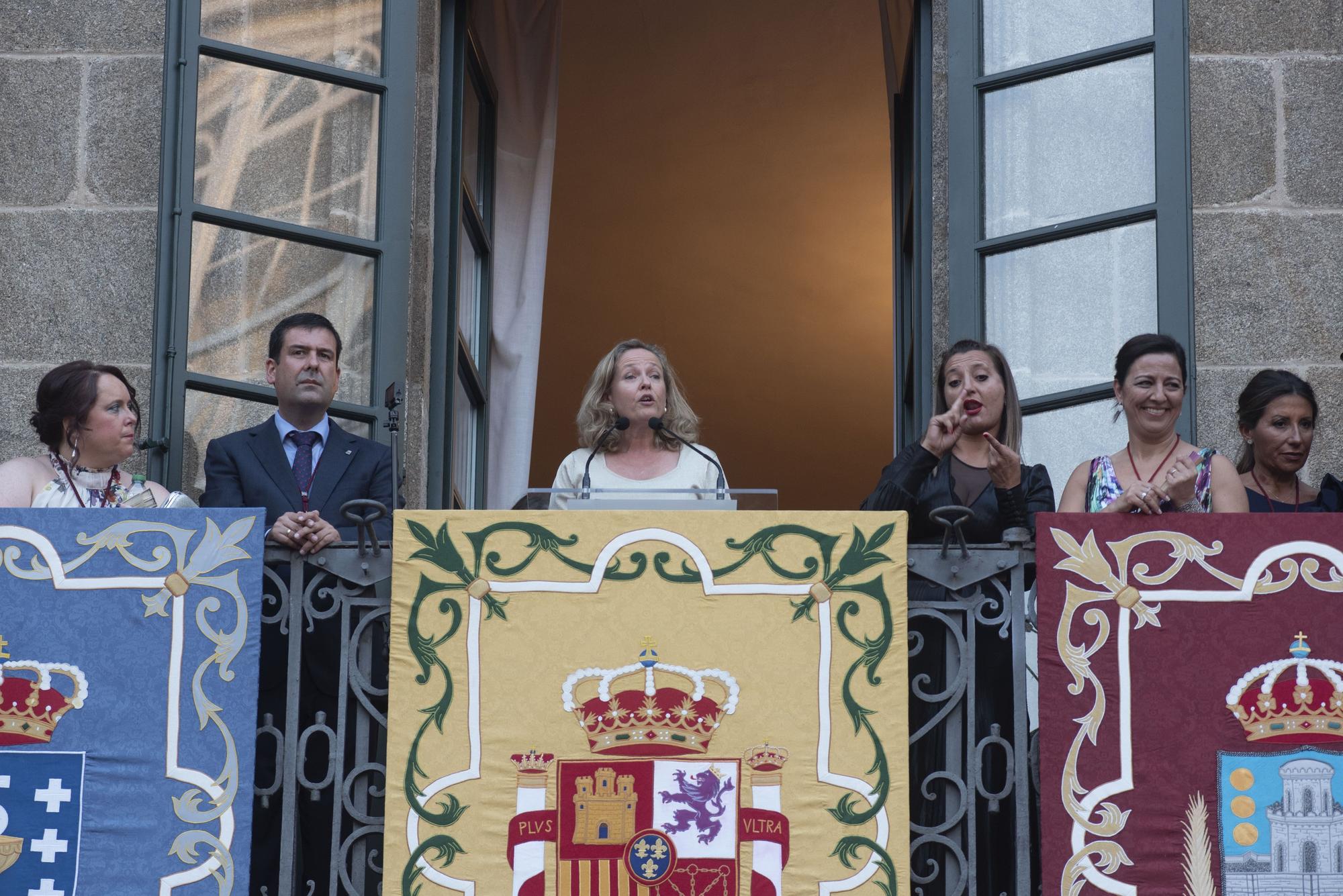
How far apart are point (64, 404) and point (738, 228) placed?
750 cm

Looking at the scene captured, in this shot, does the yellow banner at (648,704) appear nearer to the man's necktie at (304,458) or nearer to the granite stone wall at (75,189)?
the man's necktie at (304,458)

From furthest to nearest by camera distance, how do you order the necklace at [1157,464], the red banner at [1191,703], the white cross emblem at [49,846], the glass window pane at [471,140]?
the glass window pane at [471,140], the necklace at [1157,464], the white cross emblem at [49,846], the red banner at [1191,703]

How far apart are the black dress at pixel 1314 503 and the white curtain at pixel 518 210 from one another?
328 cm

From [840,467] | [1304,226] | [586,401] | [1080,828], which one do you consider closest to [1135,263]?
[1304,226]

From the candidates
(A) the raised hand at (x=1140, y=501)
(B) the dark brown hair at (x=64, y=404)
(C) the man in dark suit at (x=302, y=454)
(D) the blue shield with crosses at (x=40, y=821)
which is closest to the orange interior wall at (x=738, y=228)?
(C) the man in dark suit at (x=302, y=454)

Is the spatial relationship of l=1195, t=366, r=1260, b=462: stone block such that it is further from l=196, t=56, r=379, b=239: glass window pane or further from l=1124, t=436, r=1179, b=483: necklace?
l=196, t=56, r=379, b=239: glass window pane

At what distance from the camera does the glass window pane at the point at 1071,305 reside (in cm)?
718

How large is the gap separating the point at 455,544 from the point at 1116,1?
3385 mm

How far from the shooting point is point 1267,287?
7.29m

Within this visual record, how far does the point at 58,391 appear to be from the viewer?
6195mm

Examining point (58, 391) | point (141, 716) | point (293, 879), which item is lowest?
point (293, 879)

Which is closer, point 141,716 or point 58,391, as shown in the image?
point 141,716

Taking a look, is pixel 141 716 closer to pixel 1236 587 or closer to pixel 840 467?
pixel 1236 587

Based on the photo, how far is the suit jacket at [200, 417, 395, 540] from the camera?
20.2 ft
